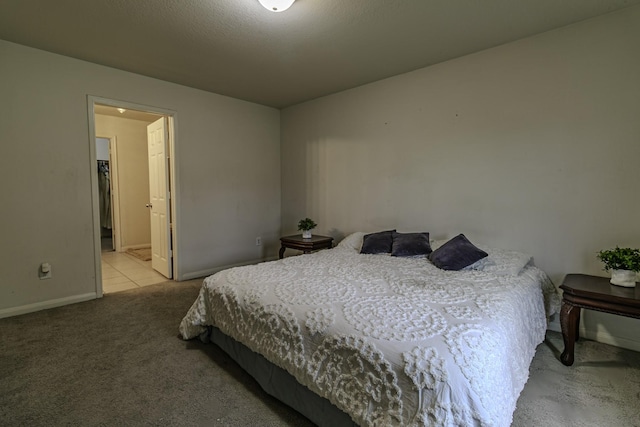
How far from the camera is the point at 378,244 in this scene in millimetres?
3117

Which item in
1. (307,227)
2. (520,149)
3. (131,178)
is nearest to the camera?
(520,149)

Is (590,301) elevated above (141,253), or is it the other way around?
(590,301)

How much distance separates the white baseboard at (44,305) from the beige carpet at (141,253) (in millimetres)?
1934

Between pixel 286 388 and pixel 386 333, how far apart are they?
2.28ft

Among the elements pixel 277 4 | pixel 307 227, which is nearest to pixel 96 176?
A: pixel 307 227

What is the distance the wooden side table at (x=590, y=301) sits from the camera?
71.8 inches

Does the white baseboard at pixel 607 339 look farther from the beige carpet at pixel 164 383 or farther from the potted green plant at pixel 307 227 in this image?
the potted green plant at pixel 307 227

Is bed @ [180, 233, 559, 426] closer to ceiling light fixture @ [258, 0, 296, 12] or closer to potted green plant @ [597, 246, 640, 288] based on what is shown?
potted green plant @ [597, 246, 640, 288]

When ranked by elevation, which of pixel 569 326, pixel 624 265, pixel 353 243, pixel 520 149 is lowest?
pixel 569 326

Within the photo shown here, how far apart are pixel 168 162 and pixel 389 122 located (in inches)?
108

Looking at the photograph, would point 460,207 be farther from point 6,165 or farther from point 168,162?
point 6,165

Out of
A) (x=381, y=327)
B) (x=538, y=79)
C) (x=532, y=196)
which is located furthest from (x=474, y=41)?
(x=381, y=327)

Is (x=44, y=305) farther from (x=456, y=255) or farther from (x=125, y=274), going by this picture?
(x=456, y=255)

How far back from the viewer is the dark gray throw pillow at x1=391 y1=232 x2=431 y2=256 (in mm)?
2850
